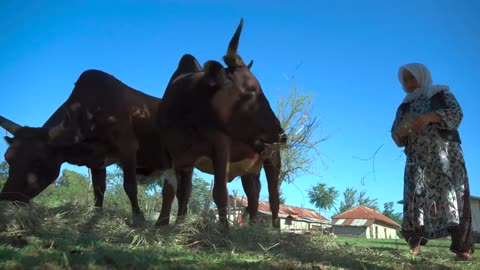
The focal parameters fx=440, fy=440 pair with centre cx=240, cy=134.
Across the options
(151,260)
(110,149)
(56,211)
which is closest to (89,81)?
(110,149)

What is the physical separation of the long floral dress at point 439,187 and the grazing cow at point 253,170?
70.7 inches

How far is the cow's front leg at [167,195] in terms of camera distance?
17.3ft

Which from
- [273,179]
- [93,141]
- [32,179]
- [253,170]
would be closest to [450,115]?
[253,170]

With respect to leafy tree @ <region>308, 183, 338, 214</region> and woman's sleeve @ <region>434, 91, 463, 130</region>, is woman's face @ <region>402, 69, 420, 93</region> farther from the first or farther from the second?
leafy tree @ <region>308, 183, 338, 214</region>

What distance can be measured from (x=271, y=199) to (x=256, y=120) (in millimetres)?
1930

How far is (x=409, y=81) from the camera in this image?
596 centimetres

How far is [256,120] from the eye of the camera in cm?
540

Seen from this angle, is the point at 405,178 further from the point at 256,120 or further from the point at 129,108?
the point at 129,108

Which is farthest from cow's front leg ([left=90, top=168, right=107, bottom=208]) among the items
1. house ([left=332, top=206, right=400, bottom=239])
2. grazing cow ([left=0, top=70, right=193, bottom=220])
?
house ([left=332, top=206, right=400, bottom=239])

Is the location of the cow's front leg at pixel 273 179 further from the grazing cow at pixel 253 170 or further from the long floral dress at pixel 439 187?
the long floral dress at pixel 439 187

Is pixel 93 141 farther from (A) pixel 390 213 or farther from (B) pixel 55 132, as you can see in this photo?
(A) pixel 390 213

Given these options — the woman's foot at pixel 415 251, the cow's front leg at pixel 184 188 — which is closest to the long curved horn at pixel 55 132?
the cow's front leg at pixel 184 188

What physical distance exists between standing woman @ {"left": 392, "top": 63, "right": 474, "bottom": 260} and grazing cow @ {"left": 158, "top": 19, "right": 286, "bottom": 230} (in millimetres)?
1708

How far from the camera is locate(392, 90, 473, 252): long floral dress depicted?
17.1ft
